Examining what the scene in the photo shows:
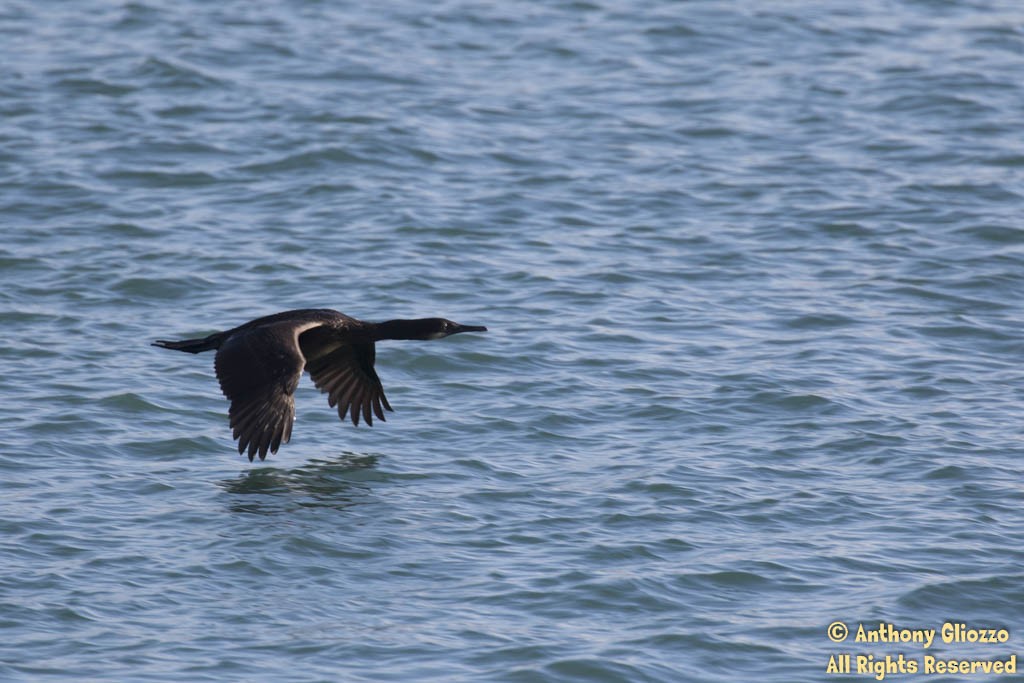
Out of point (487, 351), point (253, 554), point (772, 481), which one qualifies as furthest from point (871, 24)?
point (253, 554)

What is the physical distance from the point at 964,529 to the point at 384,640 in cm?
317

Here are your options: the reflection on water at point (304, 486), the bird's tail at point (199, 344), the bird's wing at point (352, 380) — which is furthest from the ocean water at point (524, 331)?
the bird's tail at point (199, 344)

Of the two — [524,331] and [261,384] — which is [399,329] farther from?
[524,331]

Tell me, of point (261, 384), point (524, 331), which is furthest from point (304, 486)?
point (524, 331)

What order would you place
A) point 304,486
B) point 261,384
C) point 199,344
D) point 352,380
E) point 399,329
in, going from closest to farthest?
point 261,384 → point 304,486 → point 199,344 → point 399,329 → point 352,380

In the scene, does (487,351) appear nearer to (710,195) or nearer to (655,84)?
(710,195)

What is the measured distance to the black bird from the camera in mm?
8875

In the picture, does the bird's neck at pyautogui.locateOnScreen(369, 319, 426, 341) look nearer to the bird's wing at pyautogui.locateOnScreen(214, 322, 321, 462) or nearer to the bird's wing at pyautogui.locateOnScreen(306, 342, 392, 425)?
the bird's wing at pyautogui.locateOnScreen(306, 342, 392, 425)

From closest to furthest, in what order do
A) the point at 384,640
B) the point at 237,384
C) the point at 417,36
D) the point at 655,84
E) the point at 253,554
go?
the point at 384,640
the point at 253,554
the point at 237,384
the point at 655,84
the point at 417,36

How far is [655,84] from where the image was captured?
1759cm

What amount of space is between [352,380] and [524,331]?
1.87 meters

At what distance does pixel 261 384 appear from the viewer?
894cm

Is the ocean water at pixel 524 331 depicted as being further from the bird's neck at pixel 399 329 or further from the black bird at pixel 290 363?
the bird's neck at pixel 399 329


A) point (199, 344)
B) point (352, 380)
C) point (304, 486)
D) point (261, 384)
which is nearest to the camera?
point (261, 384)
